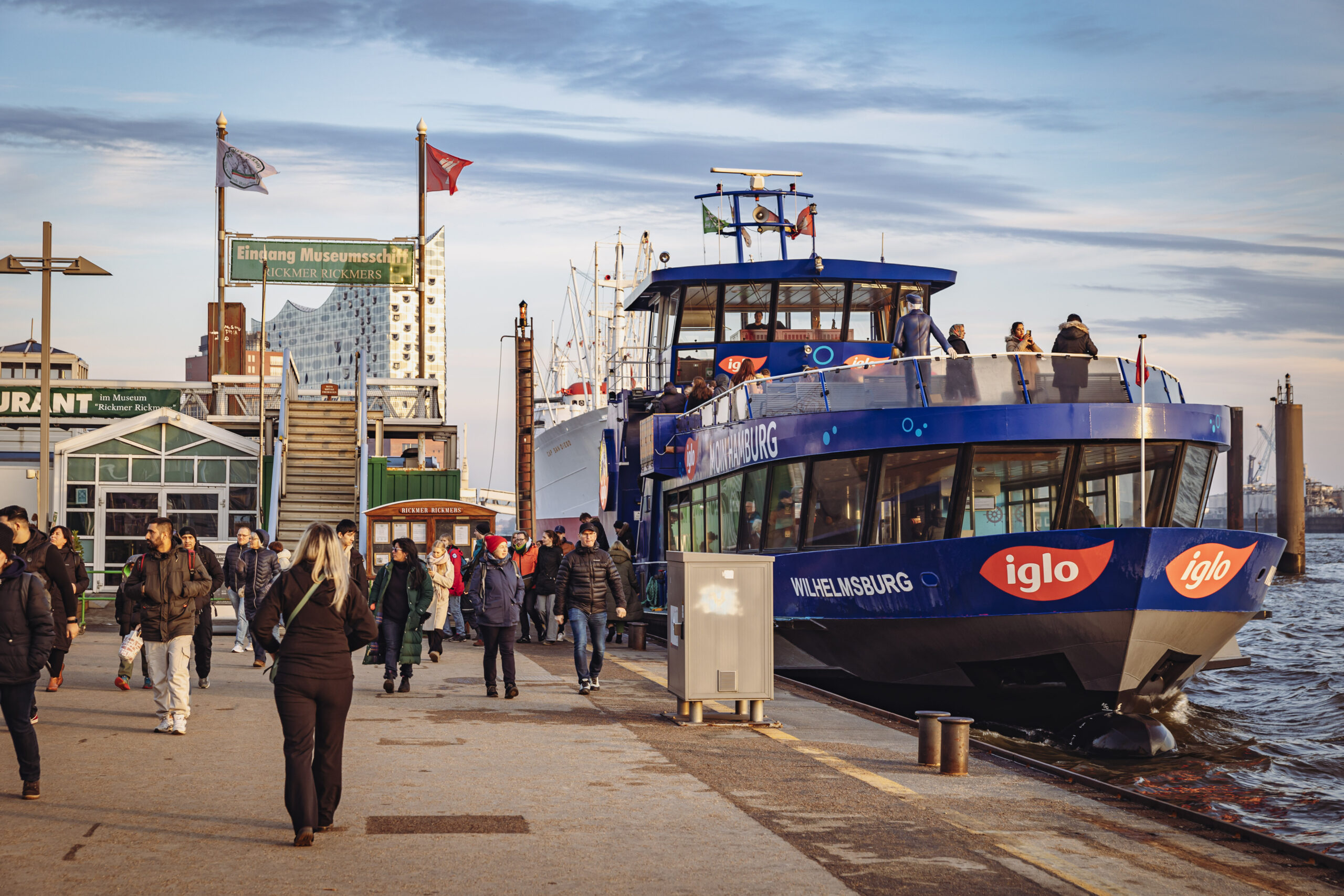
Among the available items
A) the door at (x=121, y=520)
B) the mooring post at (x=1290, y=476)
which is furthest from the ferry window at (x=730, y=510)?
the mooring post at (x=1290, y=476)

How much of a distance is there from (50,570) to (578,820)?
4.95 metres

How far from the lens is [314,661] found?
770 centimetres

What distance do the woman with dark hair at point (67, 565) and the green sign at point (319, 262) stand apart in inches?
1123

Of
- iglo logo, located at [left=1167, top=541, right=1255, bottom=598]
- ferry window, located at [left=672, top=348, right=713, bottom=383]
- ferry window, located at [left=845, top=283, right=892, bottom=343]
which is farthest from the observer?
ferry window, located at [left=672, top=348, right=713, bottom=383]

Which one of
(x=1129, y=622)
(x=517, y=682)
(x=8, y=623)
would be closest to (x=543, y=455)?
(x=517, y=682)

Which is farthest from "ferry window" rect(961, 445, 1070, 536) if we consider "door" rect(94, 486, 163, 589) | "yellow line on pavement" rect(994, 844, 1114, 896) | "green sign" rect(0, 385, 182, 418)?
"green sign" rect(0, 385, 182, 418)

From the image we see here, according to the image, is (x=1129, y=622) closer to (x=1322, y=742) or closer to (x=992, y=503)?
(x=992, y=503)

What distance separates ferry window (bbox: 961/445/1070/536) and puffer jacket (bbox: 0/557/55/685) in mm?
9308

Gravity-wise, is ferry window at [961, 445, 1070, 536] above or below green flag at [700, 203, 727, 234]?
below

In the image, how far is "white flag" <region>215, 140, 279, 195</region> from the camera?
152 ft

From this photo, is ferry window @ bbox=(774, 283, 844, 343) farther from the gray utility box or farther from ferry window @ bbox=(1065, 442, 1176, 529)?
the gray utility box

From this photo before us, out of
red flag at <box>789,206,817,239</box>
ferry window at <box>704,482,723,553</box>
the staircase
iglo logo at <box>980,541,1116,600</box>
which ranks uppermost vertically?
red flag at <box>789,206,817,239</box>

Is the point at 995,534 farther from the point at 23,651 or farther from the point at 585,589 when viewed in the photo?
the point at 23,651

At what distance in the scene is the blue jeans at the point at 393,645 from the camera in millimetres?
14688
